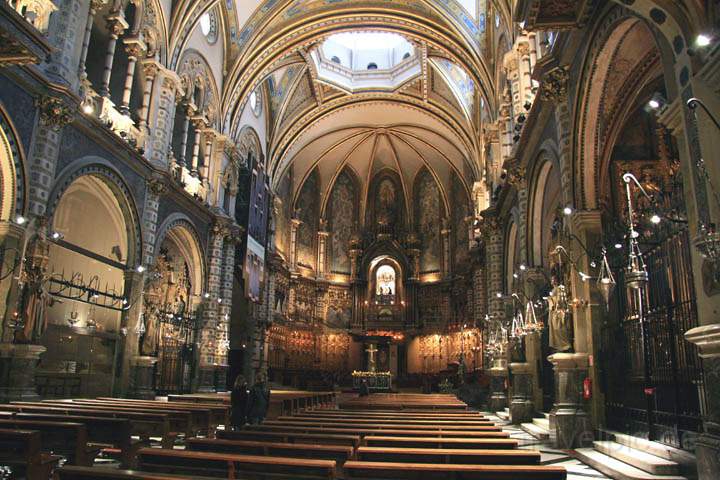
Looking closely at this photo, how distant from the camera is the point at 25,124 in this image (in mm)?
12523

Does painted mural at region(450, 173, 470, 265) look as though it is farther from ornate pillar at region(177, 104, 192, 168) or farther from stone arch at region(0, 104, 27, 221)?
stone arch at region(0, 104, 27, 221)

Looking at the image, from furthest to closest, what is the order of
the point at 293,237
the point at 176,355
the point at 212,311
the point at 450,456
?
the point at 293,237 → the point at 212,311 → the point at 176,355 → the point at 450,456

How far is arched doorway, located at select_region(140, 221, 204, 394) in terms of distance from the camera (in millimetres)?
21281

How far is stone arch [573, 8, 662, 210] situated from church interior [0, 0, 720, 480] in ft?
0.18

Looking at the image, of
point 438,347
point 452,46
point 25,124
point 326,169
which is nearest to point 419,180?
point 326,169

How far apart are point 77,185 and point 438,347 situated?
78.1ft

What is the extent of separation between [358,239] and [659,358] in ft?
99.6

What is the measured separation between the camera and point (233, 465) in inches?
190

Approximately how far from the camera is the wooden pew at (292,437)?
653cm

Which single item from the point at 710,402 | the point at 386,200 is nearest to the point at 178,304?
the point at 710,402

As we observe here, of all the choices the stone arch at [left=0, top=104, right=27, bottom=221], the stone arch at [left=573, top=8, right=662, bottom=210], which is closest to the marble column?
the stone arch at [left=573, top=8, right=662, bottom=210]

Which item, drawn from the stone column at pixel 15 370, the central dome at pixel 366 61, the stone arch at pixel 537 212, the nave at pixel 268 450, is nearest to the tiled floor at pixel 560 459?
the nave at pixel 268 450

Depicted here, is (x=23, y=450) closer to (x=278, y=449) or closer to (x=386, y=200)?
(x=278, y=449)

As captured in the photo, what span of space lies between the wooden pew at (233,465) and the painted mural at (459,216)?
31449 millimetres
